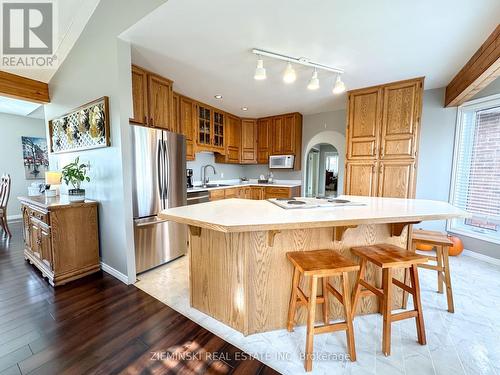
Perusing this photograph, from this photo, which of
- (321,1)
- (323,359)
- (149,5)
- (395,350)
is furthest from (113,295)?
(321,1)

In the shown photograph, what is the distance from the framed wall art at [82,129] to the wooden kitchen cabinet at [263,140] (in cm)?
330

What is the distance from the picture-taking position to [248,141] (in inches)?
197

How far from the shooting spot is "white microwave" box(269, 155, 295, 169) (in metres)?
4.59

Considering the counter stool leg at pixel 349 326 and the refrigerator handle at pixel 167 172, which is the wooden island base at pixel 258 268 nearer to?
the counter stool leg at pixel 349 326

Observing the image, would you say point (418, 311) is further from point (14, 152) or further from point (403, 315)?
point (14, 152)

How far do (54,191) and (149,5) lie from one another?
8.30 feet

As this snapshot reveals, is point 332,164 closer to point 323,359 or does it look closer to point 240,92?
point 240,92

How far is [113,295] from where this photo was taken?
6.60 ft

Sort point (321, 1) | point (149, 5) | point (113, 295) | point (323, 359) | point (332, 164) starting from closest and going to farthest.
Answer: point (323, 359) → point (321, 1) → point (149, 5) → point (113, 295) → point (332, 164)

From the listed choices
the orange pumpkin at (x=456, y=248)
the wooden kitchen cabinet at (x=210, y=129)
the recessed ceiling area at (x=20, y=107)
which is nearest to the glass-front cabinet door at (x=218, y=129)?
the wooden kitchen cabinet at (x=210, y=129)

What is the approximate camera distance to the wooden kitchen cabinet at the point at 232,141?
4594 mm

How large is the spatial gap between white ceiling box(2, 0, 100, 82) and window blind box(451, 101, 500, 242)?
16.4 feet

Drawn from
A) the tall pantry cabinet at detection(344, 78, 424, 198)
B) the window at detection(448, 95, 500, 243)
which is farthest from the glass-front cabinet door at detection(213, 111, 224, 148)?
the window at detection(448, 95, 500, 243)

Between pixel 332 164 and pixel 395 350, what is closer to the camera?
pixel 395 350
